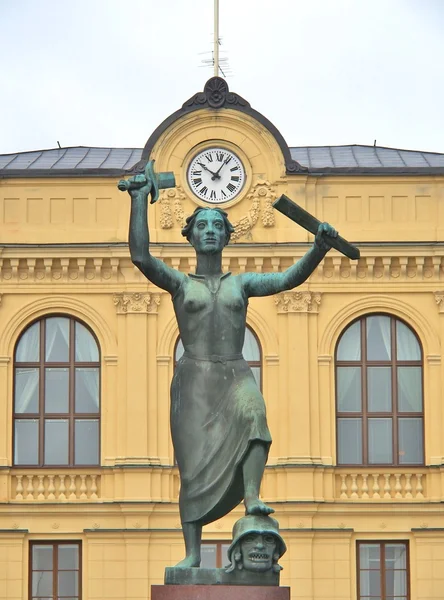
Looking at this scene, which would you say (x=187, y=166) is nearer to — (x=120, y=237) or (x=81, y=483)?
(x=120, y=237)

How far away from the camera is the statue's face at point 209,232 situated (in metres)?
15.8

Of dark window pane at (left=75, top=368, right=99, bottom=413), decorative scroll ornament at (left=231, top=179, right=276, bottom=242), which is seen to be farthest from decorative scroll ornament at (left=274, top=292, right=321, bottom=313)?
dark window pane at (left=75, top=368, right=99, bottom=413)

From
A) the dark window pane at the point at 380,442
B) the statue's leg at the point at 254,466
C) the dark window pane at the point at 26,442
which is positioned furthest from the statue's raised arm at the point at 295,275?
the dark window pane at the point at 26,442

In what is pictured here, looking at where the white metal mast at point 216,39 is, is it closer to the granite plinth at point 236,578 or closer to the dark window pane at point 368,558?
the dark window pane at point 368,558

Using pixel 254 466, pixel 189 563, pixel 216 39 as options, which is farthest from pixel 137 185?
pixel 216 39

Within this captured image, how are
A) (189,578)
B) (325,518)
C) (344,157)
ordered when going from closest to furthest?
(189,578), (325,518), (344,157)

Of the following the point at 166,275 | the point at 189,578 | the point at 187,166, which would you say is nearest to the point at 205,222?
the point at 166,275

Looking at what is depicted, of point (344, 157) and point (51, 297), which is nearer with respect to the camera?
point (51, 297)

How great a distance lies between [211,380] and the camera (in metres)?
15.4

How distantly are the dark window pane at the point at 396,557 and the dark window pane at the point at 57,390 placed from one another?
7.86m

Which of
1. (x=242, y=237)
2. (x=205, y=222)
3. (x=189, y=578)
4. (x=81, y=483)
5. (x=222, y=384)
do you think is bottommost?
(x=189, y=578)

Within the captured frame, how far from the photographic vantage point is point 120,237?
146ft

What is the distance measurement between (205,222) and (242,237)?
28.4m

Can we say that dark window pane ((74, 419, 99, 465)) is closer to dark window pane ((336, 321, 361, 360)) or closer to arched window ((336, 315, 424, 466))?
arched window ((336, 315, 424, 466))
